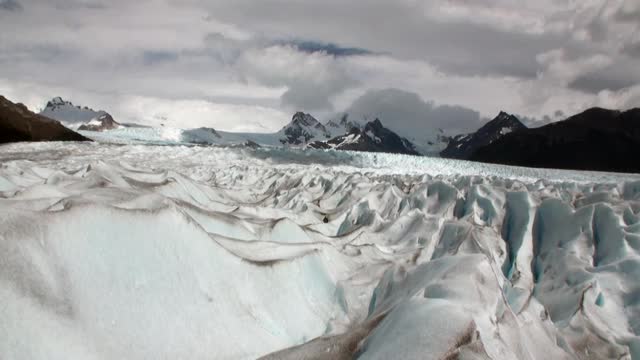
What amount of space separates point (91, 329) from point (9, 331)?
54 centimetres

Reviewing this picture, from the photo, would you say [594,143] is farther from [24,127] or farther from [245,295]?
[245,295]

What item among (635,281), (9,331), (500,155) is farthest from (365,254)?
(500,155)

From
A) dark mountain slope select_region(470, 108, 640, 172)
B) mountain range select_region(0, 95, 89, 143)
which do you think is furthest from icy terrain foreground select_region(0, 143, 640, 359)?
dark mountain slope select_region(470, 108, 640, 172)

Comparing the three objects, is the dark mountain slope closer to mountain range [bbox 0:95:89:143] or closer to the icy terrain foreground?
mountain range [bbox 0:95:89:143]

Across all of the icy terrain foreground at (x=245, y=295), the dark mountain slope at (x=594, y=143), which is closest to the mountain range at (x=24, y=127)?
the icy terrain foreground at (x=245, y=295)

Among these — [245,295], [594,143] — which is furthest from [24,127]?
[594,143]

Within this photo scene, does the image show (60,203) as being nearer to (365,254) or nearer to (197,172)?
(365,254)

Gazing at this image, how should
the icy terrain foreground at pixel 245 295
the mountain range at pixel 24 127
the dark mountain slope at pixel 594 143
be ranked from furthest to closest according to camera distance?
the dark mountain slope at pixel 594 143, the mountain range at pixel 24 127, the icy terrain foreground at pixel 245 295

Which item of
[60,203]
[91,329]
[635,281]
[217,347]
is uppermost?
[60,203]

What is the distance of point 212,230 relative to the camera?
22.1ft

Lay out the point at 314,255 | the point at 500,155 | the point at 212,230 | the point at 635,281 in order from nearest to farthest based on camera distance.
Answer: the point at 314,255, the point at 212,230, the point at 635,281, the point at 500,155

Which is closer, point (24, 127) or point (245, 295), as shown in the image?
point (245, 295)

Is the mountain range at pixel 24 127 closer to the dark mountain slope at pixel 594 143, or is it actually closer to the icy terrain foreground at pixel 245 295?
the icy terrain foreground at pixel 245 295

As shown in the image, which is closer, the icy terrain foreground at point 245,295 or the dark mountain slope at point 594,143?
the icy terrain foreground at point 245,295
